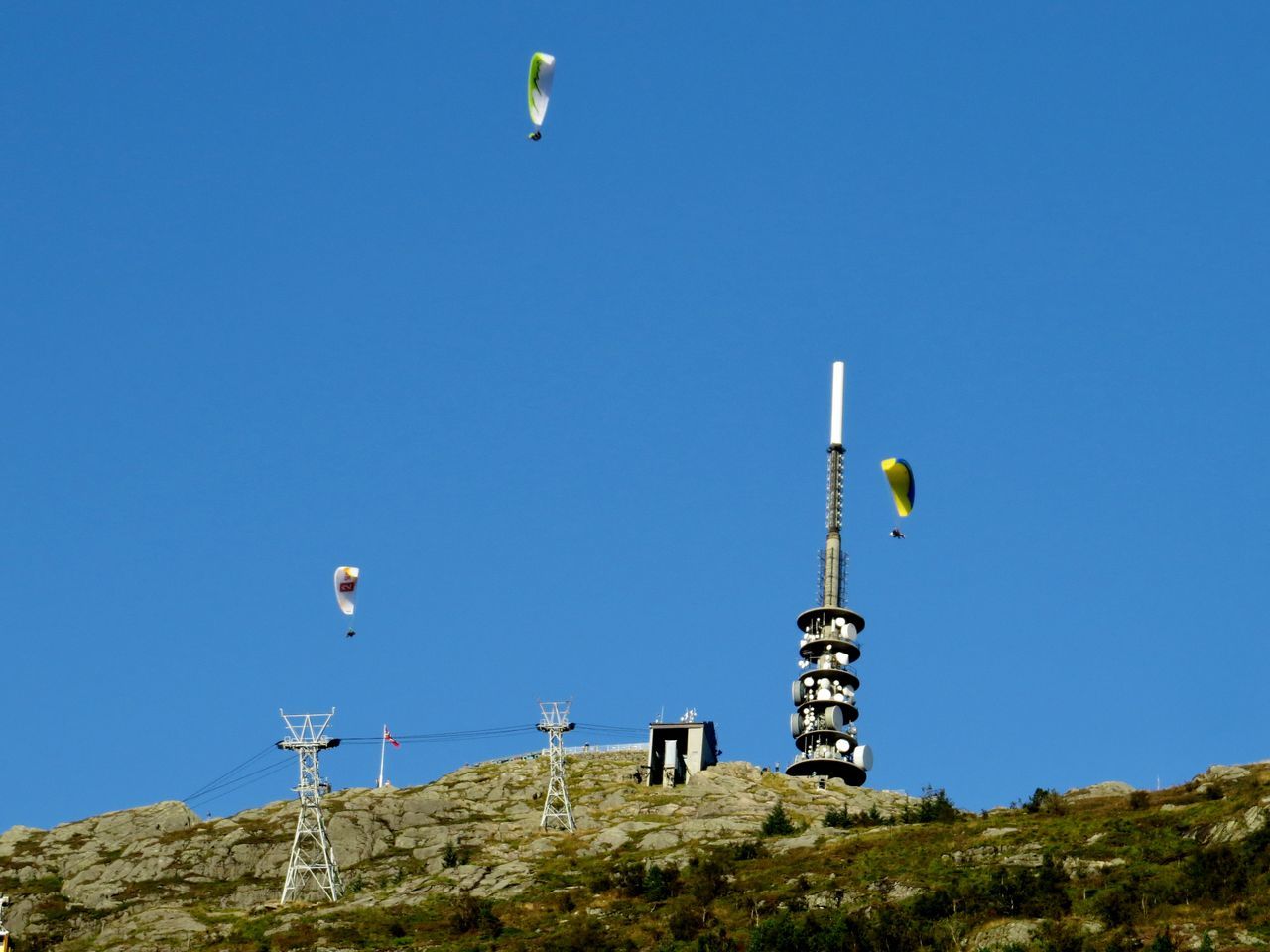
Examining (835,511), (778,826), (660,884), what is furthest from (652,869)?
(835,511)

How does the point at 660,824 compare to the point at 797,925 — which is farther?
the point at 660,824

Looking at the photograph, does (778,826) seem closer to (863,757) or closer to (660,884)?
(660,884)

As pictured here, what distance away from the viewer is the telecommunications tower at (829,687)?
15625 cm

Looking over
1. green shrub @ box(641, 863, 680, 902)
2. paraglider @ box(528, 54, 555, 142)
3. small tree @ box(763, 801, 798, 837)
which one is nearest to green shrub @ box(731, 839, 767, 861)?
green shrub @ box(641, 863, 680, 902)

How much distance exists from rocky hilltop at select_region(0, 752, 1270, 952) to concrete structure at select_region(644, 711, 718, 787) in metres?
3.97

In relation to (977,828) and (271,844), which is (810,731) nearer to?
(271,844)

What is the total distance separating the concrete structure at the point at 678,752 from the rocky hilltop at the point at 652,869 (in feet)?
13.0

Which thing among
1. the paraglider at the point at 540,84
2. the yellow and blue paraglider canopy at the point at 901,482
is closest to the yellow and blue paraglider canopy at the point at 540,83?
the paraglider at the point at 540,84

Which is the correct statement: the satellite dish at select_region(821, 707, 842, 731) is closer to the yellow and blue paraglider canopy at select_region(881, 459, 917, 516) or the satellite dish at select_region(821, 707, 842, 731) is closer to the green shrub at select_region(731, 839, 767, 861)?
the yellow and blue paraglider canopy at select_region(881, 459, 917, 516)

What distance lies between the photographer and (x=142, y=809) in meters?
141

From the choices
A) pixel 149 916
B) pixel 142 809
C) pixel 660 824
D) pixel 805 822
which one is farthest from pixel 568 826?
pixel 142 809

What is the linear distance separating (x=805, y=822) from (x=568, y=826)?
13468 millimetres

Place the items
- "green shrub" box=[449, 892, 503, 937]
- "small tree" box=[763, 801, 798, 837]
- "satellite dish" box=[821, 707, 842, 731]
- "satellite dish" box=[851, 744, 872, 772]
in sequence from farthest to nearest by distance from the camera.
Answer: "satellite dish" box=[821, 707, 842, 731] < "satellite dish" box=[851, 744, 872, 772] < "small tree" box=[763, 801, 798, 837] < "green shrub" box=[449, 892, 503, 937]

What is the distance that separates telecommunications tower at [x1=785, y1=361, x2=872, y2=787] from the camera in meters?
156
